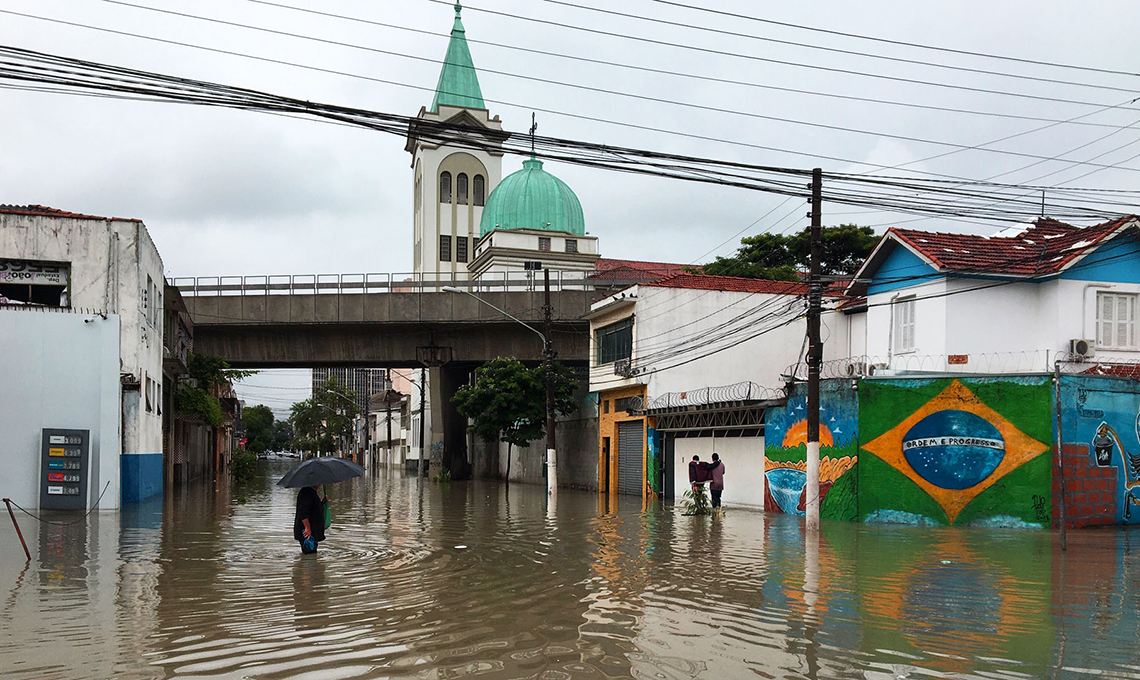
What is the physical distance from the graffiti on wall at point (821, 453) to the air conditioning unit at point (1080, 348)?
4.92m

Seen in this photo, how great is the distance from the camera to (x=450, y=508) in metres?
29.5

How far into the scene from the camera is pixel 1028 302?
25.0 meters

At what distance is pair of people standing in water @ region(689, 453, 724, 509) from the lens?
88.9ft

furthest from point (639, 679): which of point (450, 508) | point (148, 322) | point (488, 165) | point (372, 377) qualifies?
point (372, 377)

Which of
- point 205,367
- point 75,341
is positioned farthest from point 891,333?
point 205,367

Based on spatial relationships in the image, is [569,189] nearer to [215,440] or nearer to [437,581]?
[215,440]

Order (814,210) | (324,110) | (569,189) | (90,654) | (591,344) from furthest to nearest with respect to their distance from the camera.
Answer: (569,189) < (591,344) < (814,210) < (324,110) < (90,654)

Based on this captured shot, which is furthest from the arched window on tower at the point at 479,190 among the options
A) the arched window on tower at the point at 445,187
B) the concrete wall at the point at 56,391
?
the concrete wall at the point at 56,391

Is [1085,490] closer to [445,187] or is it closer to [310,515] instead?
[310,515]

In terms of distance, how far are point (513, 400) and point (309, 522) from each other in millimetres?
31601

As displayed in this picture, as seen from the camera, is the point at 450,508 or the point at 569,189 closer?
the point at 450,508

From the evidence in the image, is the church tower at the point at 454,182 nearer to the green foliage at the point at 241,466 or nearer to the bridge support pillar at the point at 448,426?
the bridge support pillar at the point at 448,426


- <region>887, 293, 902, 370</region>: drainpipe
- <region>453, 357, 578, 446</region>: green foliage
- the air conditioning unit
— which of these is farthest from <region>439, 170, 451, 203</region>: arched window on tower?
the air conditioning unit

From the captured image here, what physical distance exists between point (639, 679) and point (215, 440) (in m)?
69.4
